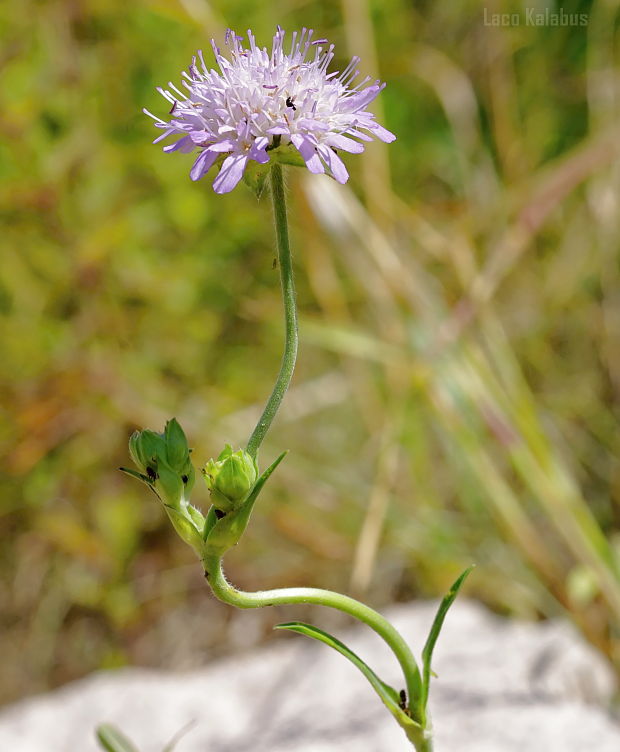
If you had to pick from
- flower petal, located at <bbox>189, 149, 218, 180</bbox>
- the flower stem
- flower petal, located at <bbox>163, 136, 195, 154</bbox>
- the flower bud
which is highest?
flower petal, located at <bbox>163, 136, 195, 154</bbox>

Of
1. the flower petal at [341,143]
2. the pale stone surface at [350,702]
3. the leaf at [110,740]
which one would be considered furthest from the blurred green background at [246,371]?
the flower petal at [341,143]

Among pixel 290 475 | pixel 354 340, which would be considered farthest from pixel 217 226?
pixel 290 475

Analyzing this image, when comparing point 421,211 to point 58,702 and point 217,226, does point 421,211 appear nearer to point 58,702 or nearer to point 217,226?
point 217,226

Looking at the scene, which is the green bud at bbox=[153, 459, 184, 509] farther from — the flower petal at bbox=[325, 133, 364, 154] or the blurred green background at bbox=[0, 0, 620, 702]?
the blurred green background at bbox=[0, 0, 620, 702]

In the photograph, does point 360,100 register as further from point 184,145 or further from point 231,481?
point 231,481

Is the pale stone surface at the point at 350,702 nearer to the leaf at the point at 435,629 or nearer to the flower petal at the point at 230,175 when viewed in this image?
the leaf at the point at 435,629

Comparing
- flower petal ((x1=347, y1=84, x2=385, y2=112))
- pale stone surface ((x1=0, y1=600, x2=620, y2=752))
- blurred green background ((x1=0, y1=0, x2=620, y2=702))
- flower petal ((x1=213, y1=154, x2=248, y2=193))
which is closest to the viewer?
flower petal ((x1=213, y1=154, x2=248, y2=193))

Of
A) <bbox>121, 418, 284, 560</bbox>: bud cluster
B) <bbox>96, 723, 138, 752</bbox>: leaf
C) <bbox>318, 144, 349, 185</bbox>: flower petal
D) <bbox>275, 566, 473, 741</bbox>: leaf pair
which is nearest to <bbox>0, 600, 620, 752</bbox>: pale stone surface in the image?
<bbox>96, 723, 138, 752</bbox>: leaf
